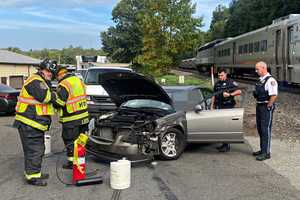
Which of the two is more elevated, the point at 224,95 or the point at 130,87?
the point at 130,87

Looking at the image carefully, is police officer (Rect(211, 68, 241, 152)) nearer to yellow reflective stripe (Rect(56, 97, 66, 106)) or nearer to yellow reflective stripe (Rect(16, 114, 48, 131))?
yellow reflective stripe (Rect(56, 97, 66, 106))

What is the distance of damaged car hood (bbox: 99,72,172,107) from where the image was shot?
8461 millimetres

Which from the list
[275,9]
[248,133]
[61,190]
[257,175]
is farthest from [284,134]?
[275,9]

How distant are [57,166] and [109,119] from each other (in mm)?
1242

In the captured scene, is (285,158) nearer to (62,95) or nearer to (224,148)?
(224,148)

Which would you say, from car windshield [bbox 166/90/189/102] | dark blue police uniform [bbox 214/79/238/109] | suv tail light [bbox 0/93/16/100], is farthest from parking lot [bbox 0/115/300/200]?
suv tail light [bbox 0/93/16/100]

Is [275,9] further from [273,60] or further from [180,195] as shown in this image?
[180,195]

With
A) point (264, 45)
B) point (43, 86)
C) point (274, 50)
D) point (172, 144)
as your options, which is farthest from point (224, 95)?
point (264, 45)

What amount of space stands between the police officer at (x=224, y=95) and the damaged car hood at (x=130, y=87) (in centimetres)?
109

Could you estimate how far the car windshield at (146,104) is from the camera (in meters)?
8.57

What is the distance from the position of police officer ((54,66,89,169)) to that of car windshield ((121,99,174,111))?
1815 mm

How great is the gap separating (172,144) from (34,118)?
2671 mm

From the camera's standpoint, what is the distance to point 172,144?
7.96 metres

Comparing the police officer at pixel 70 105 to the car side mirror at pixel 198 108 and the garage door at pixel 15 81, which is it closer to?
the car side mirror at pixel 198 108
